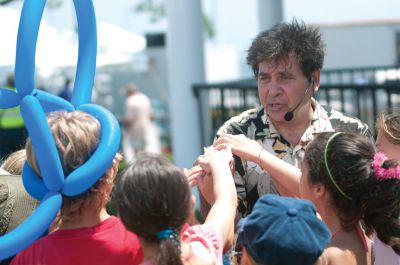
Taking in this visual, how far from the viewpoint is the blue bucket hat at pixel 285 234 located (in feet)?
8.43

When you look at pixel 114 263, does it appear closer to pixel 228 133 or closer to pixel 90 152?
pixel 90 152

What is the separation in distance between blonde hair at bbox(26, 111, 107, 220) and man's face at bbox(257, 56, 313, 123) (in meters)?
1.21

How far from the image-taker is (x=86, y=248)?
272cm

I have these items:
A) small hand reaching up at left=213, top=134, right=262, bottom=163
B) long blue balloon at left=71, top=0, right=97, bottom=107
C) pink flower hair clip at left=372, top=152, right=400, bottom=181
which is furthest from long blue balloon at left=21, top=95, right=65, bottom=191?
pink flower hair clip at left=372, top=152, right=400, bottom=181

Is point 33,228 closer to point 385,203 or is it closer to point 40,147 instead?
point 40,147

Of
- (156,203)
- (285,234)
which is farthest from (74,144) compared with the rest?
(285,234)

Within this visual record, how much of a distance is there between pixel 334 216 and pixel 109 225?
87 centimetres

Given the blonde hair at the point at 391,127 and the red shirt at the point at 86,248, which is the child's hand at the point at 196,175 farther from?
the blonde hair at the point at 391,127

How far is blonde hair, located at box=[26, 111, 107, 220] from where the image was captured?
2.70m

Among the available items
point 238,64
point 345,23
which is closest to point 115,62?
point 238,64

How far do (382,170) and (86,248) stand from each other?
111 centimetres

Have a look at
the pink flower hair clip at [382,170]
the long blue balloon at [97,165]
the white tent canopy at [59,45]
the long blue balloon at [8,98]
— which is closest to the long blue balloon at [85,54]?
the long blue balloon at [8,98]

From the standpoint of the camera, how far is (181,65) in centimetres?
866

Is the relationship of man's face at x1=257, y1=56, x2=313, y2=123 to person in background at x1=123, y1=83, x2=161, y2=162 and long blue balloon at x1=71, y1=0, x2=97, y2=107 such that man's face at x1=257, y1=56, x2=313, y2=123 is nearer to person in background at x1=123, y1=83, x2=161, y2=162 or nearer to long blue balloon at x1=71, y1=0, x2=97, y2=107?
long blue balloon at x1=71, y1=0, x2=97, y2=107
